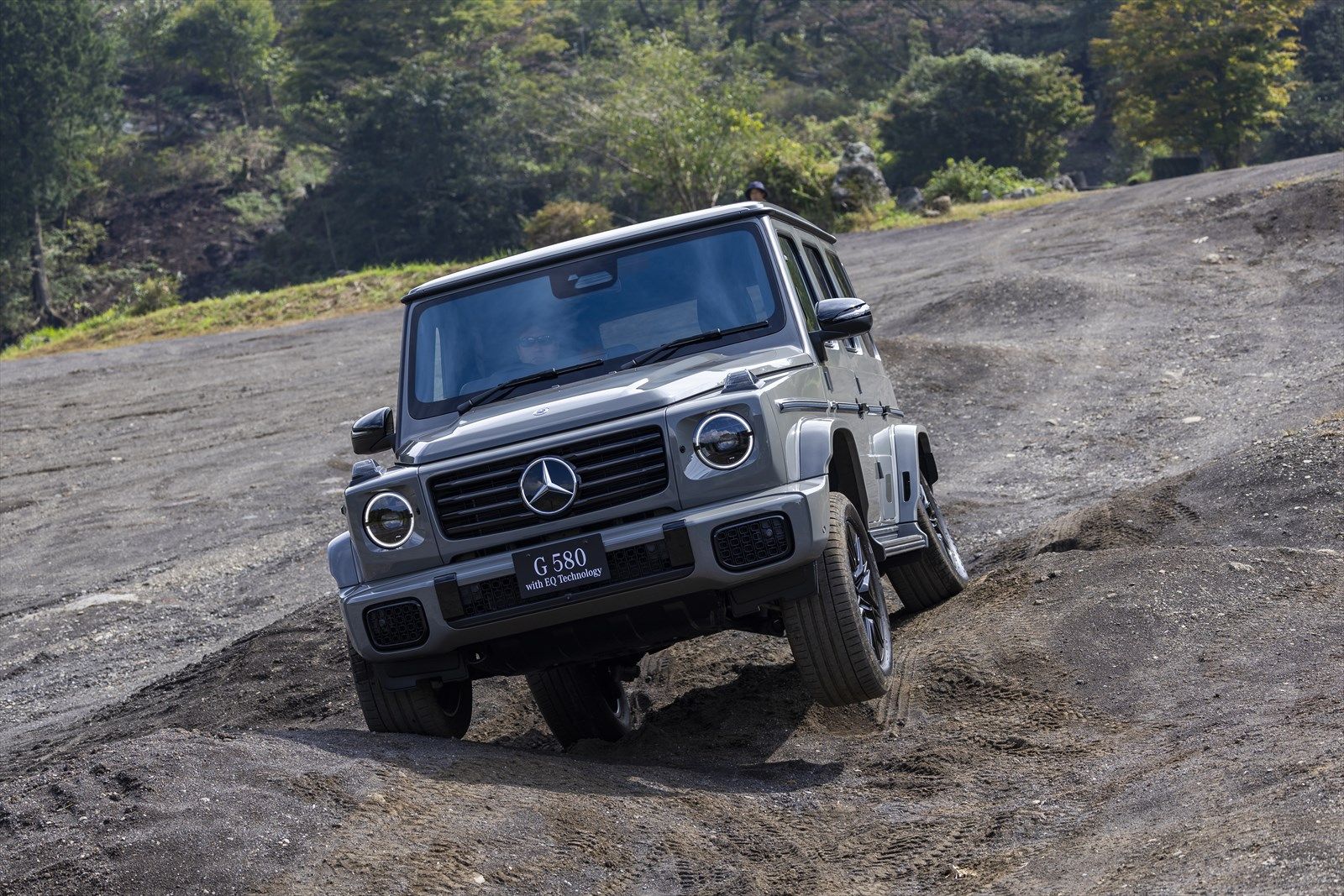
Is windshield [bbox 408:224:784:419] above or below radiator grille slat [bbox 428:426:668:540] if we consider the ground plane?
above

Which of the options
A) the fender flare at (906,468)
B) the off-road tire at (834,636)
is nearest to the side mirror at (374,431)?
the off-road tire at (834,636)

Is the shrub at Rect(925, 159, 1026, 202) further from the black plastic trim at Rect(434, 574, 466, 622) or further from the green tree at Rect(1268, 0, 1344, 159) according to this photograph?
the black plastic trim at Rect(434, 574, 466, 622)

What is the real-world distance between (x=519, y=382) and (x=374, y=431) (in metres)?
0.80

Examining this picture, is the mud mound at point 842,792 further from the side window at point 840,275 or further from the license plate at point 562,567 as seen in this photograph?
the side window at point 840,275

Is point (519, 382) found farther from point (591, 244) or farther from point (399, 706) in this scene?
point (399, 706)

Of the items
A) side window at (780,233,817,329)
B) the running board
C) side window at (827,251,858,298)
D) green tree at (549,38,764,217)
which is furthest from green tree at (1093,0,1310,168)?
side window at (780,233,817,329)

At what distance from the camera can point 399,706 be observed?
6148mm

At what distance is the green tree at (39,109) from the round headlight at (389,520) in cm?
5268

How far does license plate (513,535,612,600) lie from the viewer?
18.6 ft

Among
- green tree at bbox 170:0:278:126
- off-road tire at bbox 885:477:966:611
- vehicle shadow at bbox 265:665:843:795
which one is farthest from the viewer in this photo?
green tree at bbox 170:0:278:126

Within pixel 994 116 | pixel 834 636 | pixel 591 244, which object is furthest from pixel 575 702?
pixel 994 116

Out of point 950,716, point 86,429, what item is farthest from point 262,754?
point 86,429

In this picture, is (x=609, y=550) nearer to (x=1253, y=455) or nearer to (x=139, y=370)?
(x=1253, y=455)

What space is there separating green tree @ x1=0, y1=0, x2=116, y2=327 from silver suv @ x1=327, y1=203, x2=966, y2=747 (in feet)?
171
